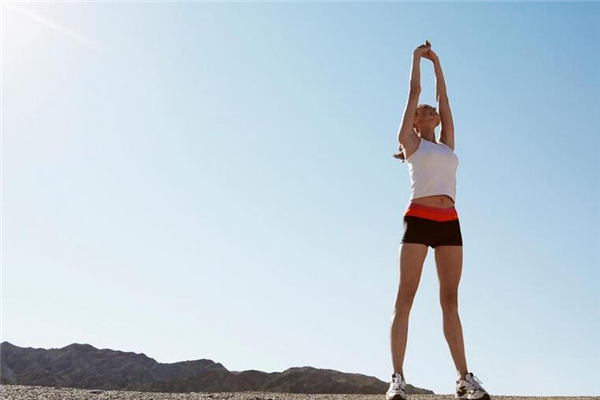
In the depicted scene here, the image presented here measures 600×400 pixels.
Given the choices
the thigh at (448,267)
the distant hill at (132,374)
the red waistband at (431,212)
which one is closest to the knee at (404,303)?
the thigh at (448,267)

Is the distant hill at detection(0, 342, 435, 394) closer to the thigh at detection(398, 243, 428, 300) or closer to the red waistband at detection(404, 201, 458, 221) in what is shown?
the thigh at detection(398, 243, 428, 300)

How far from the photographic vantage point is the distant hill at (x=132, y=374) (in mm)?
43406

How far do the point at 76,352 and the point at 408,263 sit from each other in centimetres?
5251

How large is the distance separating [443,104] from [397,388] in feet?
10.6

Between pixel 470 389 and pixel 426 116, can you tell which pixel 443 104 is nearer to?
pixel 426 116

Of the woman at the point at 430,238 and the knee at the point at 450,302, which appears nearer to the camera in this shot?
the woman at the point at 430,238

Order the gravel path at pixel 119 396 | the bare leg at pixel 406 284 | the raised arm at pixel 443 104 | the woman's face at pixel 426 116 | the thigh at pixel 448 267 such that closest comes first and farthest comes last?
the bare leg at pixel 406 284
the thigh at pixel 448 267
the woman's face at pixel 426 116
the raised arm at pixel 443 104
the gravel path at pixel 119 396

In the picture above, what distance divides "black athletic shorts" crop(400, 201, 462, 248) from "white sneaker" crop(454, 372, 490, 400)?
1.42 meters

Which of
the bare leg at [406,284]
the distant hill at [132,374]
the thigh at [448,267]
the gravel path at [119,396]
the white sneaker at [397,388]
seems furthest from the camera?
the distant hill at [132,374]

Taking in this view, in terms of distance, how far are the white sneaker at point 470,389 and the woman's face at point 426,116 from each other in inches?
107

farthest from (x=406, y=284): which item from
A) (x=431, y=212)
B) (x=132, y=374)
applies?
(x=132, y=374)

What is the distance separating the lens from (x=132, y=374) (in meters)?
54.8

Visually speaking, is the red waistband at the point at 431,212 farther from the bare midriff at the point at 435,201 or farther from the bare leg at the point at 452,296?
the bare leg at the point at 452,296

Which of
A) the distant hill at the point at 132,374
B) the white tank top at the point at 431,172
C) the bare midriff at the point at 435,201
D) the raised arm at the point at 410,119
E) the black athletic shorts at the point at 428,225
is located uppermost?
the distant hill at the point at 132,374
